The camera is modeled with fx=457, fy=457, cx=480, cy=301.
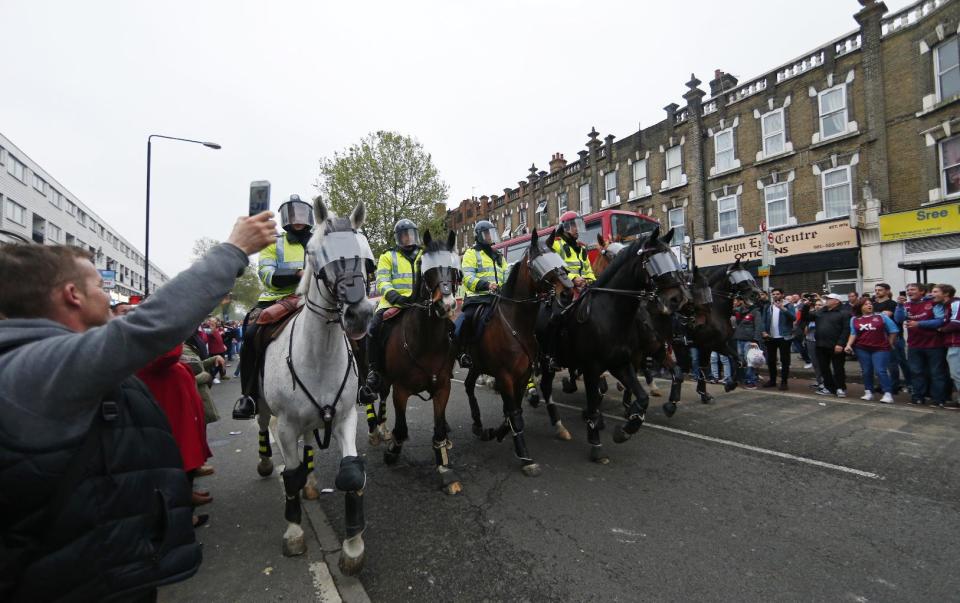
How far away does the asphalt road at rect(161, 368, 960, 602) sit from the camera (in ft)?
9.91

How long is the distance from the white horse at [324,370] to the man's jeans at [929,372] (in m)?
9.83

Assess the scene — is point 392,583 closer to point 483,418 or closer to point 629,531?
point 629,531

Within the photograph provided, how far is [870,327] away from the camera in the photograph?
8.66m

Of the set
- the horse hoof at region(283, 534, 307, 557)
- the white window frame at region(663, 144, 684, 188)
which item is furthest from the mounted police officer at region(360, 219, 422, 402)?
the white window frame at region(663, 144, 684, 188)

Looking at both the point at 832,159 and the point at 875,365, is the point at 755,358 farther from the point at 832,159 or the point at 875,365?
the point at 832,159

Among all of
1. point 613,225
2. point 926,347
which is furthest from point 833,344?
point 613,225

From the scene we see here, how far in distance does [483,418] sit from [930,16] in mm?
20084

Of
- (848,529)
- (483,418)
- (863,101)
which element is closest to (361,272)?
(848,529)

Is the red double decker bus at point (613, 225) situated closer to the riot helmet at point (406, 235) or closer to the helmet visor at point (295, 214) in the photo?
the riot helmet at point (406, 235)

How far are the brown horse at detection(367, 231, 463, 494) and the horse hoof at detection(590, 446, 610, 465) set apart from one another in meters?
1.67

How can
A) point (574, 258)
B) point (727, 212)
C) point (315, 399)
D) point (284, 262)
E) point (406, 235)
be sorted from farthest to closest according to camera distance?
point (727, 212)
point (574, 258)
point (406, 235)
point (284, 262)
point (315, 399)

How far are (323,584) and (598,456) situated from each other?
3.33 metres

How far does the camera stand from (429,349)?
4.80m

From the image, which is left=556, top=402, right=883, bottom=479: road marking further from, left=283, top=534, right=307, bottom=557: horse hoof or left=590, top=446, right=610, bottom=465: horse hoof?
left=283, top=534, right=307, bottom=557: horse hoof
